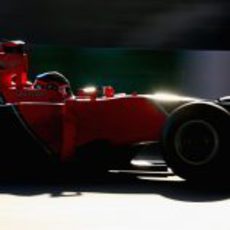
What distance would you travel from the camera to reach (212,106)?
6.73m

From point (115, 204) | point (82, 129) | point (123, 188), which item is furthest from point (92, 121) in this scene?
point (115, 204)

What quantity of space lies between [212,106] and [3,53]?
8.07 ft

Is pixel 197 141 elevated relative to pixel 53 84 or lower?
lower

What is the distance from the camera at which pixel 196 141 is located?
6.80 meters

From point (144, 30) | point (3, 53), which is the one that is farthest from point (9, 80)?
point (144, 30)

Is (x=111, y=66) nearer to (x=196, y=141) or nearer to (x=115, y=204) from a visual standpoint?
(x=196, y=141)

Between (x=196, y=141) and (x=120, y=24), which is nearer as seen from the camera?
(x=196, y=141)

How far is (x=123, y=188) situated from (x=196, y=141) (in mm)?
817

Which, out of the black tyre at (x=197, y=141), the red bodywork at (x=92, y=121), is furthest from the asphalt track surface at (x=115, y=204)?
the red bodywork at (x=92, y=121)

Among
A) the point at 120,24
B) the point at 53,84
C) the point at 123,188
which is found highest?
the point at 120,24

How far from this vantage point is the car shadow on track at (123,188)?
6.46 m

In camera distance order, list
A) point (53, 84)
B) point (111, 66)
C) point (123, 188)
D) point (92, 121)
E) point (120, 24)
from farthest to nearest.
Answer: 1. point (120, 24)
2. point (111, 66)
3. point (53, 84)
4. point (92, 121)
5. point (123, 188)

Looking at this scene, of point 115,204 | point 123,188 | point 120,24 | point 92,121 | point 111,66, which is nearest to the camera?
point 115,204

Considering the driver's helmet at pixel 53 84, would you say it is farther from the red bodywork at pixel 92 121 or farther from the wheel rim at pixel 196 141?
the wheel rim at pixel 196 141
